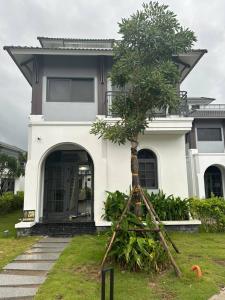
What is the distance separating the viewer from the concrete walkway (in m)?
4.34

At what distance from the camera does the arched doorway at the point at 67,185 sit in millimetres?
10711

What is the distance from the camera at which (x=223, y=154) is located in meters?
17.6

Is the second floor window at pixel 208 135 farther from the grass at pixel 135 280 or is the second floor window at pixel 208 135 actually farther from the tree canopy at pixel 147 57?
the tree canopy at pixel 147 57

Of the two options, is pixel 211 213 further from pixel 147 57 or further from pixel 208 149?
pixel 208 149

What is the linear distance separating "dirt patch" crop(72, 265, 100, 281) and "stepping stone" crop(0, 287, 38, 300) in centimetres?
108

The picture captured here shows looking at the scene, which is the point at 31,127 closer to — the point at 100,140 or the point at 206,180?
the point at 100,140

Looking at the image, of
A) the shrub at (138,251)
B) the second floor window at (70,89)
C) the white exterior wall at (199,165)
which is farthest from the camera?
the white exterior wall at (199,165)

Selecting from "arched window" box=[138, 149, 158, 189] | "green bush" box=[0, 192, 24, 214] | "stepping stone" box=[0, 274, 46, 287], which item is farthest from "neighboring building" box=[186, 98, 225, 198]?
"stepping stone" box=[0, 274, 46, 287]

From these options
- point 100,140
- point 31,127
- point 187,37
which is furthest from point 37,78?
point 187,37

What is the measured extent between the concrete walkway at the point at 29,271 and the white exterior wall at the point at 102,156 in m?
2.61

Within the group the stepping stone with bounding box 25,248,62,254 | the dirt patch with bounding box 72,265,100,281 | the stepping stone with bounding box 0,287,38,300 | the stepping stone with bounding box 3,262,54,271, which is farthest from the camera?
the stepping stone with bounding box 25,248,62,254

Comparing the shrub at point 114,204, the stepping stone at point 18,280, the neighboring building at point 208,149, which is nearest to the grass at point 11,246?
the stepping stone at point 18,280

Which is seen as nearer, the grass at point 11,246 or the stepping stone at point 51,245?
the grass at point 11,246

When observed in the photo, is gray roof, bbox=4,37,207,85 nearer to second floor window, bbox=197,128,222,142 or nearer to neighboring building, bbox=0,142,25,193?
second floor window, bbox=197,128,222,142
